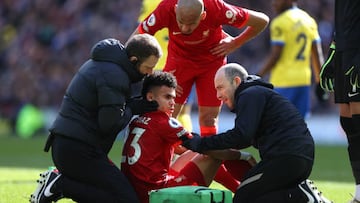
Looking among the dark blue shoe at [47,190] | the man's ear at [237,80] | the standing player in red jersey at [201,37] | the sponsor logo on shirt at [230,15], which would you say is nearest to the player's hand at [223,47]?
the standing player in red jersey at [201,37]

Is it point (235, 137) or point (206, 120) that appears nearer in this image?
point (235, 137)

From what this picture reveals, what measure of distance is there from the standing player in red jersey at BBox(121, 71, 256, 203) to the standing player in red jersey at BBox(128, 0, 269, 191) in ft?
5.15

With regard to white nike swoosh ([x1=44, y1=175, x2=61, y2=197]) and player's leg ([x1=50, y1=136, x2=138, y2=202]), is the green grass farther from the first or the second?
player's leg ([x1=50, y1=136, x2=138, y2=202])

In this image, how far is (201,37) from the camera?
934cm

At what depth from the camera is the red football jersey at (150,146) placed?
7.11 meters

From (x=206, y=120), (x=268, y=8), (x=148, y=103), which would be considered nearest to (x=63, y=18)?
(x=268, y=8)

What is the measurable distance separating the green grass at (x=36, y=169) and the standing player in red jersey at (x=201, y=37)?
910 millimetres

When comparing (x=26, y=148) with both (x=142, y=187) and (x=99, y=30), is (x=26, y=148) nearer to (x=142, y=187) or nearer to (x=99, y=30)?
(x=99, y=30)

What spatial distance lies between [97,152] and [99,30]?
16.3 metres

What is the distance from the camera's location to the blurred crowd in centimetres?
2319

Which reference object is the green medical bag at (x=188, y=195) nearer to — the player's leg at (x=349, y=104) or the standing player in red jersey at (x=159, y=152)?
the standing player in red jersey at (x=159, y=152)

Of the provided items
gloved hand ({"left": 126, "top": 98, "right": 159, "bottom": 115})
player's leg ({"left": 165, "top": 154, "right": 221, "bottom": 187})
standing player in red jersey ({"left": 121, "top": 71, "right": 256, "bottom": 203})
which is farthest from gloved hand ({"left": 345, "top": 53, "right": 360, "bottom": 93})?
gloved hand ({"left": 126, "top": 98, "right": 159, "bottom": 115})

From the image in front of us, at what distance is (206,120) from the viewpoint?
974cm

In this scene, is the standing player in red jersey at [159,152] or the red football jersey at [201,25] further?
the red football jersey at [201,25]
